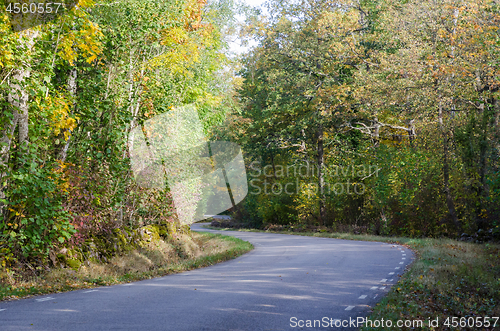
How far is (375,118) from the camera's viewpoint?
29000 millimetres

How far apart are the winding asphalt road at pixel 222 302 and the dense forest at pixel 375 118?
965 centimetres

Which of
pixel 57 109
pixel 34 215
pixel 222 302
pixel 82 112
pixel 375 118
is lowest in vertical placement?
pixel 222 302

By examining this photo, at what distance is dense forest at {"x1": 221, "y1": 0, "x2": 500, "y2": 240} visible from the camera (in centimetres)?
1923

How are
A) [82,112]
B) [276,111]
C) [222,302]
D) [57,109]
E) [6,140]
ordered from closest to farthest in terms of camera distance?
[222,302]
[6,140]
[57,109]
[82,112]
[276,111]

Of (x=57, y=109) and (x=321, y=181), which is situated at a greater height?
(x=57, y=109)

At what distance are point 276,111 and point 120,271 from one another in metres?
23.9

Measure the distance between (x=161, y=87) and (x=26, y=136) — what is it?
216 inches

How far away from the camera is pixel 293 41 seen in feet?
100

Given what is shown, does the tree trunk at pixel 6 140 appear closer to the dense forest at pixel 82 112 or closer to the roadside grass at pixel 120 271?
the dense forest at pixel 82 112

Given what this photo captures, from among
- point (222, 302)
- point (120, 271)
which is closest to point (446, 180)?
point (120, 271)

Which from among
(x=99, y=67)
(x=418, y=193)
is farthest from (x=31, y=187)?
(x=418, y=193)

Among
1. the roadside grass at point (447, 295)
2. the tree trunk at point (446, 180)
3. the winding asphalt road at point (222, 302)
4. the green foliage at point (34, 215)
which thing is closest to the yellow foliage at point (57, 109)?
the green foliage at point (34, 215)

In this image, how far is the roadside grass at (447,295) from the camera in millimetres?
6297

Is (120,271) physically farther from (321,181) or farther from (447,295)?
(321,181)
